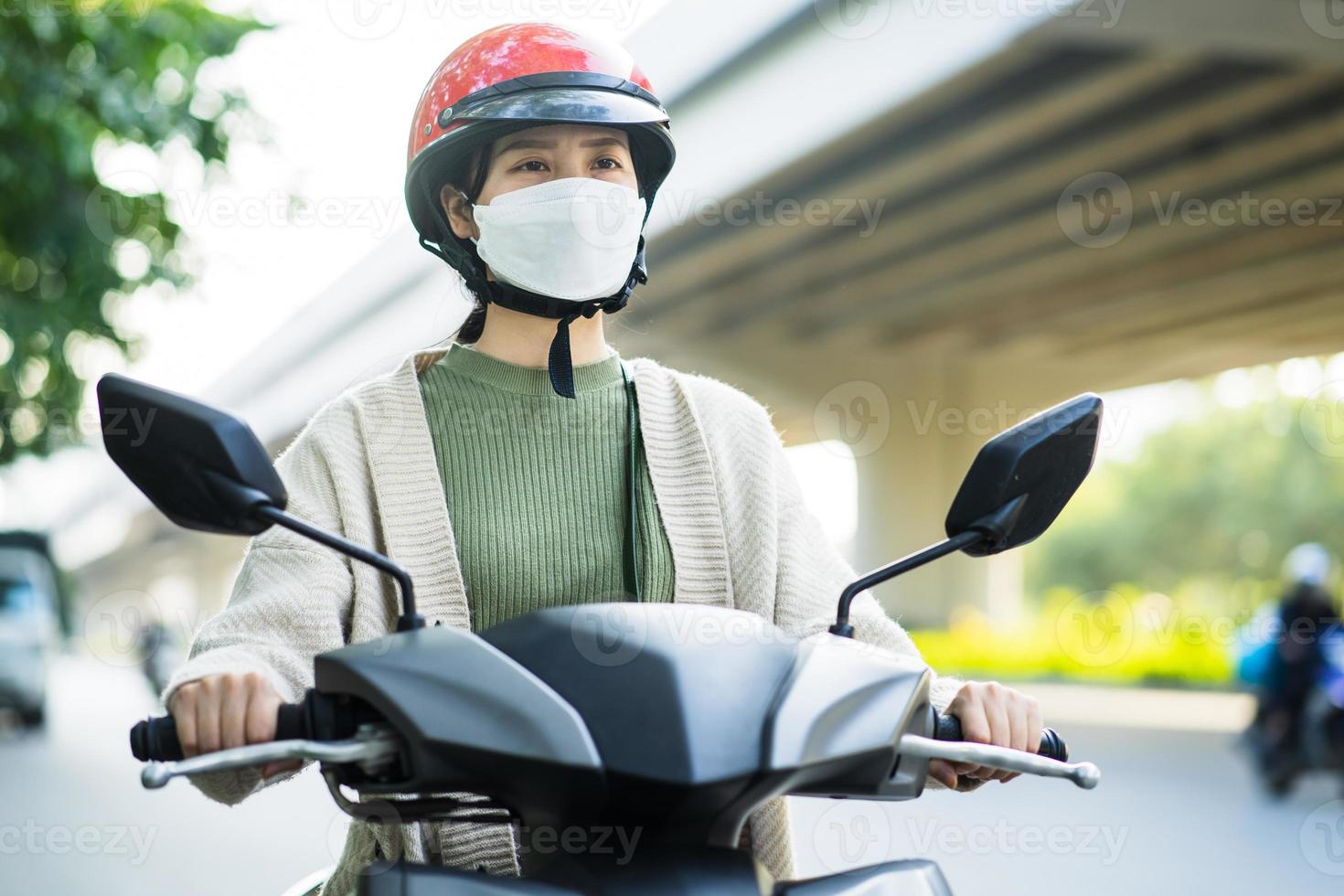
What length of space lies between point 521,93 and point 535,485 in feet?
1.86

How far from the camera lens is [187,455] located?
138 centimetres

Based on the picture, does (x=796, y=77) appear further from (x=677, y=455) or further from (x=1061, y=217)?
(x=677, y=455)

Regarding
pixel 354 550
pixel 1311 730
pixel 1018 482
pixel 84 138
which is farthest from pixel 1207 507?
pixel 354 550

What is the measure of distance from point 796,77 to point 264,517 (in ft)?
38.8

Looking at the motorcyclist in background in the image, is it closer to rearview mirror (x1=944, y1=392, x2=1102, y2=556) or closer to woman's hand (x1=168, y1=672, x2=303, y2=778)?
rearview mirror (x1=944, y1=392, x2=1102, y2=556)

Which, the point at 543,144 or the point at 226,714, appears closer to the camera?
the point at 226,714

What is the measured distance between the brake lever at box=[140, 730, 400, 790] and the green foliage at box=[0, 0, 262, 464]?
303 inches

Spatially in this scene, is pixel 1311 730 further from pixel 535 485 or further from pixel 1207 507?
pixel 1207 507

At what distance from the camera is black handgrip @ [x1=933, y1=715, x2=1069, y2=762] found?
1573mm

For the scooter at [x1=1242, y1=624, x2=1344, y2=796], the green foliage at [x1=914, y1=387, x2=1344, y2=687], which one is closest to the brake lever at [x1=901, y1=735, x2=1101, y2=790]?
the scooter at [x1=1242, y1=624, x2=1344, y2=796]

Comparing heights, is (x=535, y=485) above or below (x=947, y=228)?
below

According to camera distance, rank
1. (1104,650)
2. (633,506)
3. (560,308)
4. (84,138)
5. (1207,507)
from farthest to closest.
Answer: (1207,507), (1104,650), (84,138), (560,308), (633,506)

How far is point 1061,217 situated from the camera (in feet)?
59.8

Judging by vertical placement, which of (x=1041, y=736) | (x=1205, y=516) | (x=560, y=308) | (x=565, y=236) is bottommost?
(x=1205, y=516)
